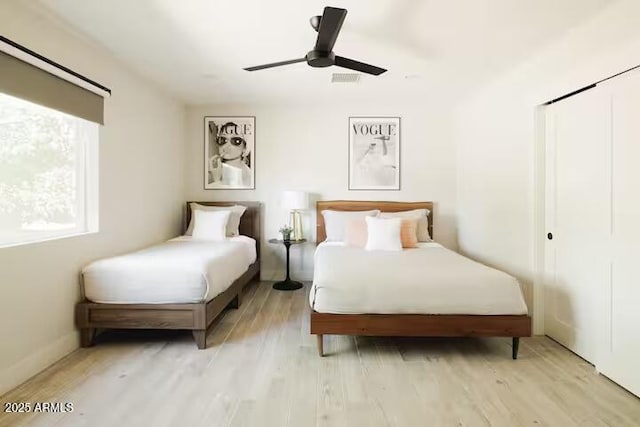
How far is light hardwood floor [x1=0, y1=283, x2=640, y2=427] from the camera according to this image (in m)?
1.80

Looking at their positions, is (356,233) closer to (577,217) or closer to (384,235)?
(384,235)

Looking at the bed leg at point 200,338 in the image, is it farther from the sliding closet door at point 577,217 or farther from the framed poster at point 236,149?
the sliding closet door at point 577,217

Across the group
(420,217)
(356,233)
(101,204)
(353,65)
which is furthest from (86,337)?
(420,217)

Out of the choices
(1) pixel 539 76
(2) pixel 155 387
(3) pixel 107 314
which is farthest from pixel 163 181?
(1) pixel 539 76

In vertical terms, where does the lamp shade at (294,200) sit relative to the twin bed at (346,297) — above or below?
above

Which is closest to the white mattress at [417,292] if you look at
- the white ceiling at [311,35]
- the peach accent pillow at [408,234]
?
the peach accent pillow at [408,234]

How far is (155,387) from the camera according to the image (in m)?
2.08

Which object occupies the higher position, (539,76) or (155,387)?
(539,76)

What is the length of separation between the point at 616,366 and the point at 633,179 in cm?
117

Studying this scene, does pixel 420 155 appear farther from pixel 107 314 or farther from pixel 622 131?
pixel 107 314

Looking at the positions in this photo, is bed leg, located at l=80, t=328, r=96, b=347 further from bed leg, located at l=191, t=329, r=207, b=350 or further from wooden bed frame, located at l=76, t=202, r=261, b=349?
bed leg, located at l=191, t=329, r=207, b=350

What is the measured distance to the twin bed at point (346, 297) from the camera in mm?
2414

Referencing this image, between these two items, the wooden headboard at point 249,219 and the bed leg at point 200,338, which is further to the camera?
the wooden headboard at point 249,219

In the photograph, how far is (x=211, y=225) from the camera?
4.15 meters
